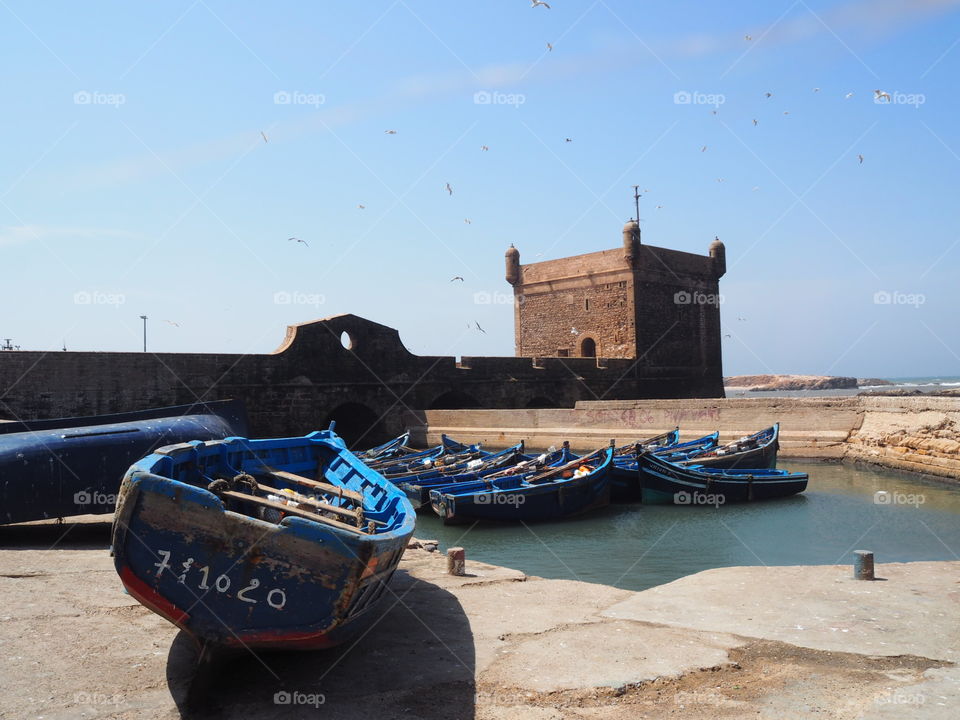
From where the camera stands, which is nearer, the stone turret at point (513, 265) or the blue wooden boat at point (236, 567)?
the blue wooden boat at point (236, 567)

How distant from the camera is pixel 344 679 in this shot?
489 cm

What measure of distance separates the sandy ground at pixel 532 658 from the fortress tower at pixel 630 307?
26.6 m

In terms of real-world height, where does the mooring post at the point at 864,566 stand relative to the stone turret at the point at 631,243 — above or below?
below

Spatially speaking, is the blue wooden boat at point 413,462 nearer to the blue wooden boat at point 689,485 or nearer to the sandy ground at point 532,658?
the blue wooden boat at point 689,485

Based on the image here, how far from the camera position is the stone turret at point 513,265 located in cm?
3747

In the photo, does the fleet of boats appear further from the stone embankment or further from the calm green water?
the stone embankment

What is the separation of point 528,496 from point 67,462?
6.88 meters

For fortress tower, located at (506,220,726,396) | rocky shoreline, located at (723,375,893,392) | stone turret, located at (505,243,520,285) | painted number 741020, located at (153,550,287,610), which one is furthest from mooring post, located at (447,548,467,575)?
rocky shoreline, located at (723,375,893,392)

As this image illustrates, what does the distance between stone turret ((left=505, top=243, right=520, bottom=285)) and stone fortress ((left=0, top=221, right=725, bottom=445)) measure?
0.19 feet

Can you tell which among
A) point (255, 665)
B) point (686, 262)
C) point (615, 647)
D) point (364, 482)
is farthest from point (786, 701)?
point (686, 262)

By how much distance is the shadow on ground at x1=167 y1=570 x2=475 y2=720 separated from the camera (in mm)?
4457

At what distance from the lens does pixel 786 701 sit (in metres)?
Answer: 4.45

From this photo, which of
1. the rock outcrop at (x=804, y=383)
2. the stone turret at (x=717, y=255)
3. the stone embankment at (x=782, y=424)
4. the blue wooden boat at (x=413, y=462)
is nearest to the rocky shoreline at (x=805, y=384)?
the rock outcrop at (x=804, y=383)

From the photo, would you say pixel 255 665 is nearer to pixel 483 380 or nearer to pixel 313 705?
pixel 313 705
